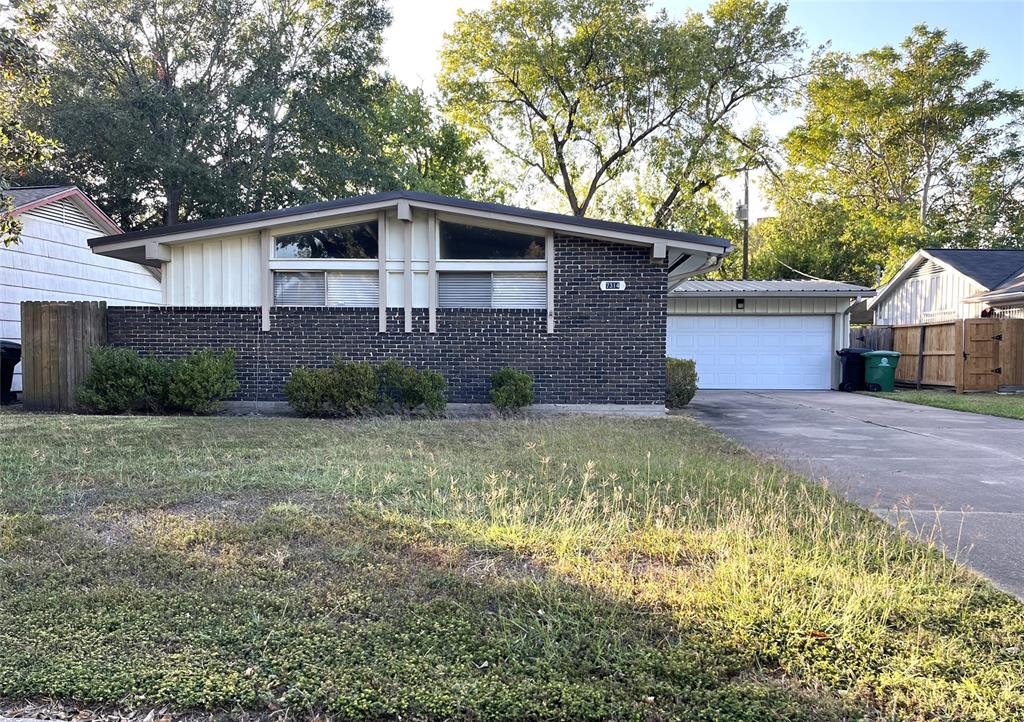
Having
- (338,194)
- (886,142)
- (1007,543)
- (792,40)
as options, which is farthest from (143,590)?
(886,142)

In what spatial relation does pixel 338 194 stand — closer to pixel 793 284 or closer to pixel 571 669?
pixel 793 284

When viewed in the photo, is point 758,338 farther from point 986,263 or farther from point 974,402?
point 986,263

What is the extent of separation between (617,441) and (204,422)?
5650 millimetres

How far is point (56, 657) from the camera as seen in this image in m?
2.63

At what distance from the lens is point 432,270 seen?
11117mm

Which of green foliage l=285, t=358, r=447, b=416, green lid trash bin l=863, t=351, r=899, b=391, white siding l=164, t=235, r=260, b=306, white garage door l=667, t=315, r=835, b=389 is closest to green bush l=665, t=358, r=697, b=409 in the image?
green foliage l=285, t=358, r=447, b=416

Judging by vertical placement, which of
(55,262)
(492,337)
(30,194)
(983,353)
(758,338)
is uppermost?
(30,194)

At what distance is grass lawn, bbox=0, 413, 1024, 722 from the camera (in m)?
2.43

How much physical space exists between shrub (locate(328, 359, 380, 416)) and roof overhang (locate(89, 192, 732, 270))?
103 inches

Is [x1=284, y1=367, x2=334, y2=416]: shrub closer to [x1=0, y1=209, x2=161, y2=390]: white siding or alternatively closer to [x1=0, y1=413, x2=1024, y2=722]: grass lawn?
[x1=0, y1=413, x2=1024, y2=722]: grass lawn

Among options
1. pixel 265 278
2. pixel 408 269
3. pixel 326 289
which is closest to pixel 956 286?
pixel 408 269

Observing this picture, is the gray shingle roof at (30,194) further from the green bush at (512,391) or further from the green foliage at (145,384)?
the green bush at (512,391)

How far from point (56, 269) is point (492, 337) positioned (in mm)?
10076

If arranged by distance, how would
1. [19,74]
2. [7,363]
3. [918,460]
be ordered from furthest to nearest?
[7,363], [19,74], [918,460]
